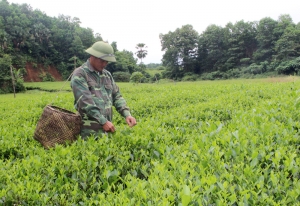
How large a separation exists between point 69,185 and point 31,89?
42.3 meters

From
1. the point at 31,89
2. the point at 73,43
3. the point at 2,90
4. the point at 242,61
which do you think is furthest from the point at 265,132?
the point at 73,43

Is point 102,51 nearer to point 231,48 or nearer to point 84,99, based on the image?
point 84,99

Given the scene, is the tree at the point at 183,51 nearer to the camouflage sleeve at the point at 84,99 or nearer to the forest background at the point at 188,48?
the forest background at the point at 188,48

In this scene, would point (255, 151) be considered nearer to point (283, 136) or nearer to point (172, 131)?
point (283, 136)

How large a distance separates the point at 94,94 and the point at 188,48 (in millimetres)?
56050

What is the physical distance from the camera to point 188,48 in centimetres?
5728

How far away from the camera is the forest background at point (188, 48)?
44188 mm

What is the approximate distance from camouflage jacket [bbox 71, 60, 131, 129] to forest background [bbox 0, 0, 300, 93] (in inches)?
1584

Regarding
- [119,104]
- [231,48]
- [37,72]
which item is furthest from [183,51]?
[119,104]

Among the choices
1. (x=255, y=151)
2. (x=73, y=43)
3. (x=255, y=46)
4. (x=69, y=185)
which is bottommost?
(x=69, y=185)

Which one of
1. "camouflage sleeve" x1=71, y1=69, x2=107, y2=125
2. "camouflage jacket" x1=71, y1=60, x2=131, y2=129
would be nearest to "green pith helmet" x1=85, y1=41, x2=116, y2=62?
"camouflage jacket" x1=71, y1=60, x2=131, y2=129

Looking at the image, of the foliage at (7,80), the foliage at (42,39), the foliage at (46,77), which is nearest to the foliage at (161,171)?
the foliage at (7,80)

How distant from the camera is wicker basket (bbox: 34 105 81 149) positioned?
3020mm

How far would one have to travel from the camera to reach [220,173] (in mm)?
1966
